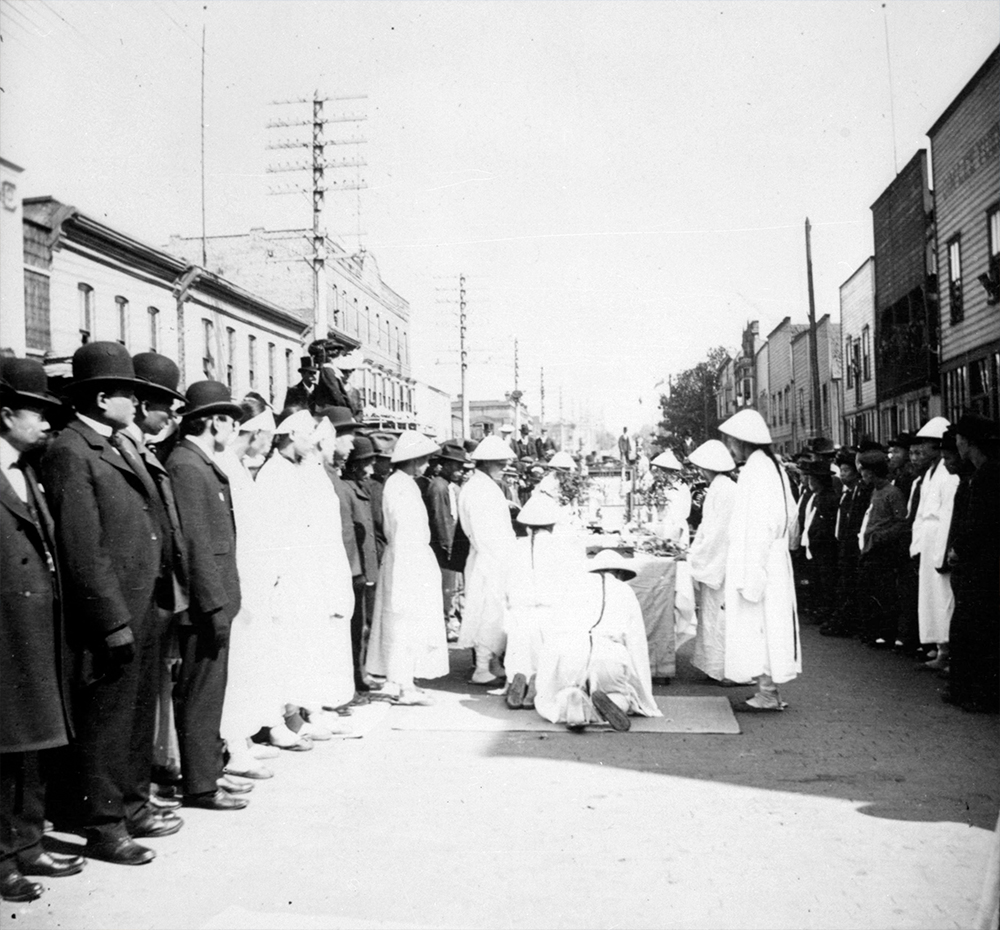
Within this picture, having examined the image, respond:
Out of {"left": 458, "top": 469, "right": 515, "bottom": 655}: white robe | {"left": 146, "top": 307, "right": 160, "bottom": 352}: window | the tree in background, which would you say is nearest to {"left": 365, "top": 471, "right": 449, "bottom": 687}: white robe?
{"left": 458, "top": 469, "right": 515, "bottom": 655}: white robe

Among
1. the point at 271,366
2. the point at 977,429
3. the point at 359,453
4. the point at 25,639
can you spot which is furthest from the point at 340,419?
the point at 271,366

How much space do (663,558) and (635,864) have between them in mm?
4368

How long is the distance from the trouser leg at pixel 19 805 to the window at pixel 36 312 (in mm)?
3232

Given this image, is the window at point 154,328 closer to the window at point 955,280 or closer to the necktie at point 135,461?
the necktie at point 135,461

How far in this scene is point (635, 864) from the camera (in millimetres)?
3977

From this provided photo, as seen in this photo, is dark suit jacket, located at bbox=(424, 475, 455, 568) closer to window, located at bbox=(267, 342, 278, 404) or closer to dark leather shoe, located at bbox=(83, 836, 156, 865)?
dark leather shoe, located at bbox=(83, 836, 156, 865)

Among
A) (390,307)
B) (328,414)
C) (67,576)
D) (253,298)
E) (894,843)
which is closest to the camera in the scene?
(67,576)

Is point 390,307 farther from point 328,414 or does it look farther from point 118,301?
point 328,414

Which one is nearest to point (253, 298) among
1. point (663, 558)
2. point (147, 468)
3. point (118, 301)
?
point (118, 301)

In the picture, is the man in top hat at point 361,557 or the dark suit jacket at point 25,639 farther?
the man in top hat at point 361,557

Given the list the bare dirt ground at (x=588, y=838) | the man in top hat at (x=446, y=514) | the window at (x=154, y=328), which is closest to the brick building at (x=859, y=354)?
the man in top hat at (x=446, y=514)

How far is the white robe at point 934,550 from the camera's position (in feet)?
25.6

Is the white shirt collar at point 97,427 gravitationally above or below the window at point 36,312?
below

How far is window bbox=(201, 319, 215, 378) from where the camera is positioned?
2681 cm
